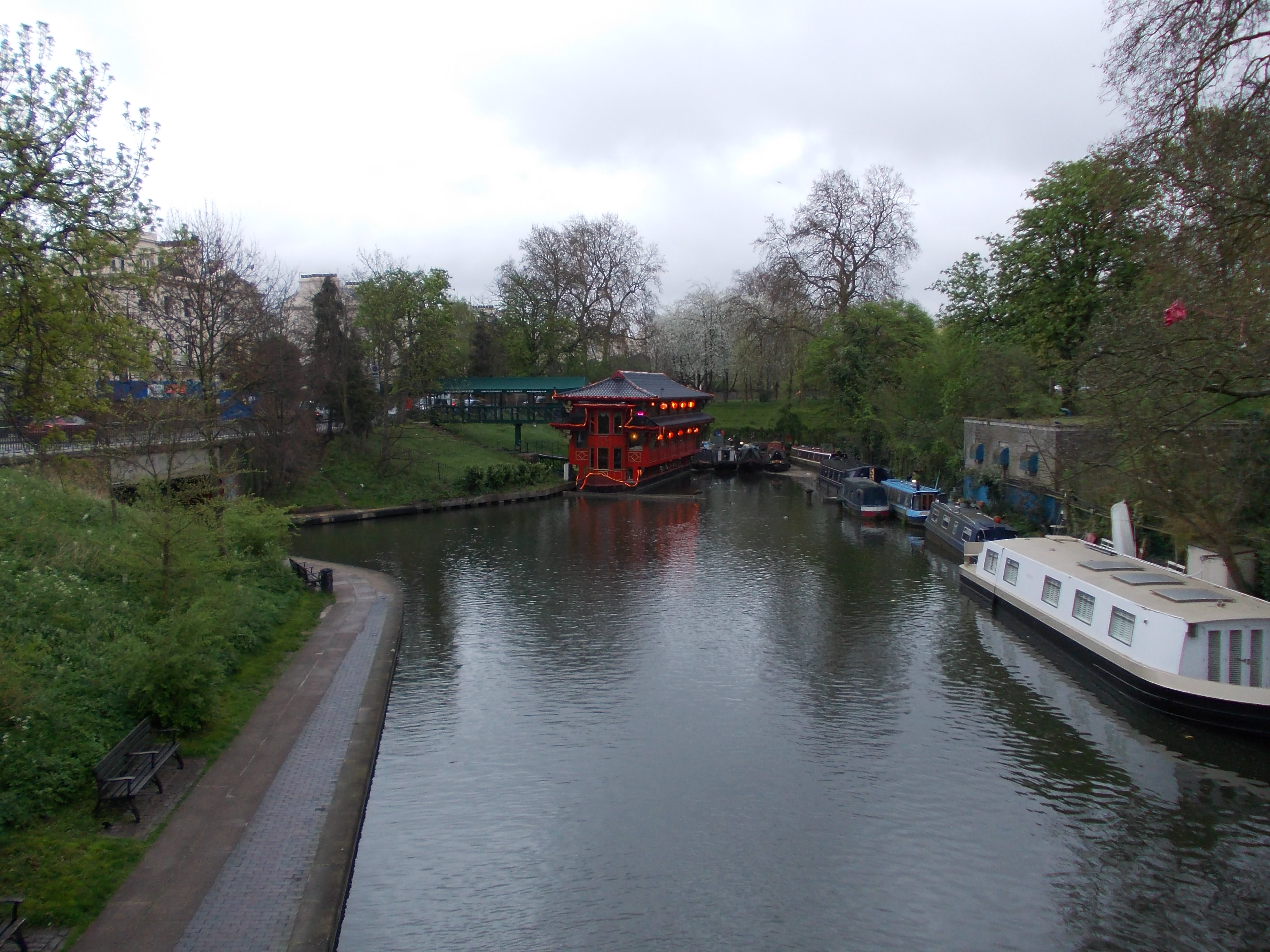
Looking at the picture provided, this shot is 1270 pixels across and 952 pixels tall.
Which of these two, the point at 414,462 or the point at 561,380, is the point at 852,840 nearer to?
the point at 414,462

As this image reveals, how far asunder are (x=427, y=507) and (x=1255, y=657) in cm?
3041

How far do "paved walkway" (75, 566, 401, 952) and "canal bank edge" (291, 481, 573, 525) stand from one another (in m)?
17.0

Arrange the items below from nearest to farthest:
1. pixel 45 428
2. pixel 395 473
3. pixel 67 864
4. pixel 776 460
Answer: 1. pixel 67 864
2. pixel 45 428
3. pixel 395 473
4. pixel 776 460

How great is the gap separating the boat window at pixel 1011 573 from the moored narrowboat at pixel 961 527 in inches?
71.6

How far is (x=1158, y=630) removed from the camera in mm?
14250

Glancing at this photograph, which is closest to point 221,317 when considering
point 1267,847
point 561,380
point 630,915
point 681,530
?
point 681,530

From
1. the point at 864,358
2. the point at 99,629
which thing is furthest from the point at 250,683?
the point at 864,358

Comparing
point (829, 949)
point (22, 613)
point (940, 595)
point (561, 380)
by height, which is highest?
point (561, 380)

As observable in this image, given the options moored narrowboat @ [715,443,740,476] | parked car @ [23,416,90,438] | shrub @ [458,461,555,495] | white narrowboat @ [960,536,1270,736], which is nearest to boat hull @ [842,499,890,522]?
white narrowboat @ [960,536,1270,736]

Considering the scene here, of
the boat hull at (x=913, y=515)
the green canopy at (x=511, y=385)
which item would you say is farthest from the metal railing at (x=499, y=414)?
the boat hull at (x=913, y=515)

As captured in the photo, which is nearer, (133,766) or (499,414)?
(133,766)

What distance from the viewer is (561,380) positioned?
48781mm

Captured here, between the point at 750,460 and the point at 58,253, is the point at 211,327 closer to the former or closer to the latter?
the point at 58,253

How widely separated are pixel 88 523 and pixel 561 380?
32.4 m
